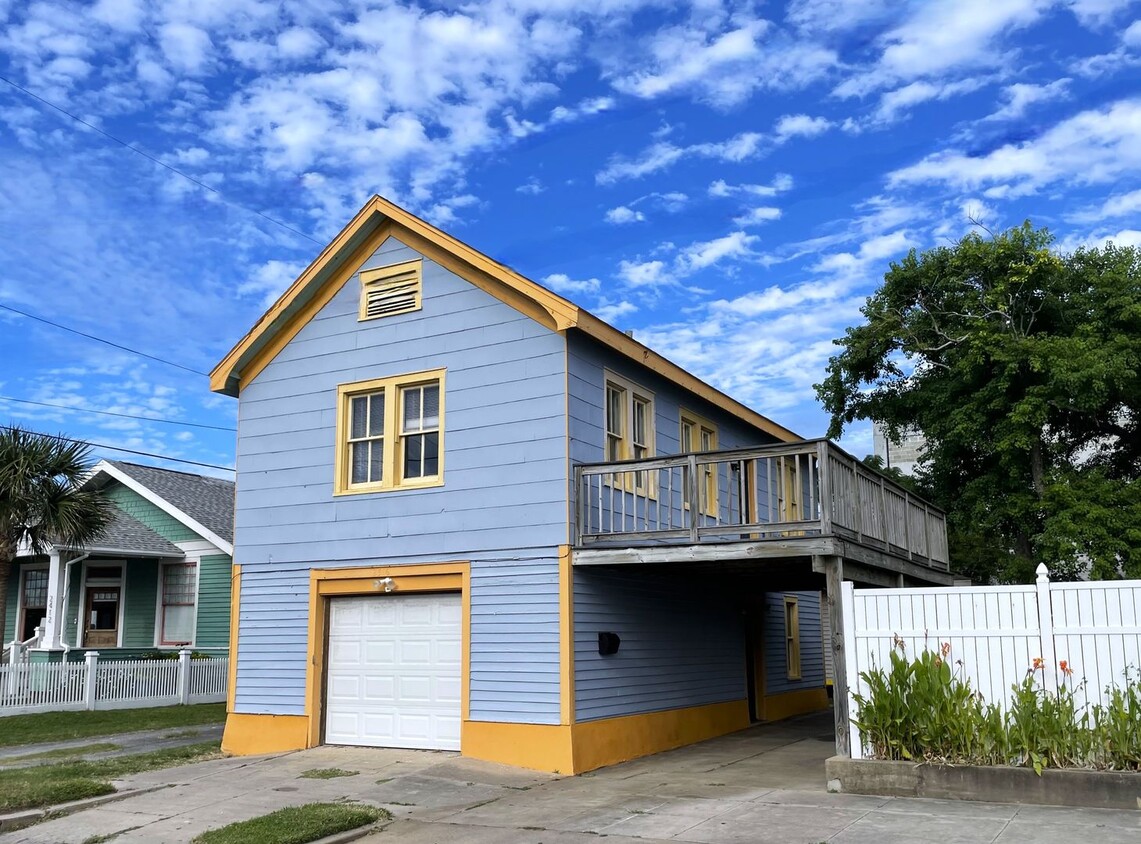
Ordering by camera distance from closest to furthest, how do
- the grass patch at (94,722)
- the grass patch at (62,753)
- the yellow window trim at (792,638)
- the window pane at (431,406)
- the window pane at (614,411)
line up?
the grass patch at (62,753), the window pane at (431,406), the window pane at (614,411), the grass patch at (94,722), the yellow window trim at (792,638)

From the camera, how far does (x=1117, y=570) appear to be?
74.8ft

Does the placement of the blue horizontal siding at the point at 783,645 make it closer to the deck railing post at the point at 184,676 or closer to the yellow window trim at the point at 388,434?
the yellow window trim at the point at 388,434

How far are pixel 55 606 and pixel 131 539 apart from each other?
2.23 m

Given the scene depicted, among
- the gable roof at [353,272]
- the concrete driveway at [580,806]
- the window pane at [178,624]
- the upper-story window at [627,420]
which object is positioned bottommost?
the concrete driveway at [580,806]

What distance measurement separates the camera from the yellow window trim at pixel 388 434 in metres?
14.8

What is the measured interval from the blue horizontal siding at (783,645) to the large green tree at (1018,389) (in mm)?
5013

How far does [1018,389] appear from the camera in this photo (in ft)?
79.8

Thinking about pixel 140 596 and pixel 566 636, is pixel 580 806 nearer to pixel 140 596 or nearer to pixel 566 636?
pixel 566 636

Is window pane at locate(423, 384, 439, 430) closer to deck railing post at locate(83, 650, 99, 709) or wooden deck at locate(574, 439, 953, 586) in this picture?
wooden deck at locate(574, 439, 953, 586)

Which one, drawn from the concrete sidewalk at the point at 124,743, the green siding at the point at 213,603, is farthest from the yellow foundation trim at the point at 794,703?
the green siding at the point at 213,603

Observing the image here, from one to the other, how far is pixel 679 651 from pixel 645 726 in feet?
5.91

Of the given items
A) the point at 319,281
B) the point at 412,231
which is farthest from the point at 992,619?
the point at 319,281

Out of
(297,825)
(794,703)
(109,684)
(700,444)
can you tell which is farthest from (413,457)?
(794,703)

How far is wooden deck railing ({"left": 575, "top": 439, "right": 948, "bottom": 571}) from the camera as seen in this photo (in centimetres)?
1224
